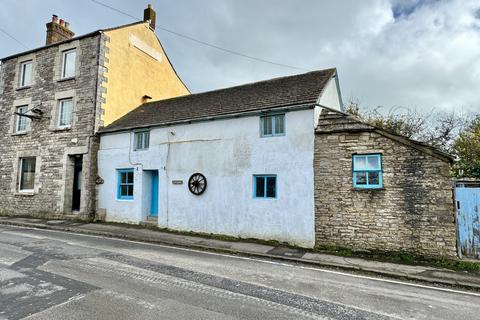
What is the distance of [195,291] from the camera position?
527 cm

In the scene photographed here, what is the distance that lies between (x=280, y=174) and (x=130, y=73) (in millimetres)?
11790

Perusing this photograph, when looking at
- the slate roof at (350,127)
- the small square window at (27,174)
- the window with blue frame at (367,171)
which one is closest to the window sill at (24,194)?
the small square window at (27,174)

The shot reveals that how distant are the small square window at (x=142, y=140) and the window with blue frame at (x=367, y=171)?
925cm

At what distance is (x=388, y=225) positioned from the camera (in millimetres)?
8883

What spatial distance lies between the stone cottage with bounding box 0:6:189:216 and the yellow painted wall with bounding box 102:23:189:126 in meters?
0.05

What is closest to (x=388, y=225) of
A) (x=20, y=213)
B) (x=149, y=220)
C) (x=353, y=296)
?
(x=353, y=296)

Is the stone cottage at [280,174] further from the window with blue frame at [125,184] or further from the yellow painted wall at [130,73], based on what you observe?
the yellow painted wall at [130,73]

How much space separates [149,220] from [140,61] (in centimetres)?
1011

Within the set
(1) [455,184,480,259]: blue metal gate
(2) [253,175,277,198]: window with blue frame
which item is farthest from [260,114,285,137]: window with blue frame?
(1) [455,184,480,259]: blue metal gate

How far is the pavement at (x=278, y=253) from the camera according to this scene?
22.8 ft

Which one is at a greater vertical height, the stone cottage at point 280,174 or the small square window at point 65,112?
the small square window at point 65,112

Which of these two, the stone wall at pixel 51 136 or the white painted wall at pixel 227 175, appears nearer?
the white painted wall at pixel 227 175

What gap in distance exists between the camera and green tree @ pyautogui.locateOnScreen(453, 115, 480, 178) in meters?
16.9

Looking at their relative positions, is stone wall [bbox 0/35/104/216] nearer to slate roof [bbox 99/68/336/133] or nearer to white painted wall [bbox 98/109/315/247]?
slate roof [bbox 99/68/336/133]
